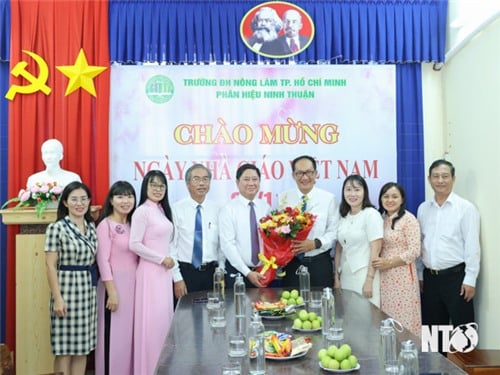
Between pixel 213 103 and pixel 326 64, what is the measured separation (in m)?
1.05

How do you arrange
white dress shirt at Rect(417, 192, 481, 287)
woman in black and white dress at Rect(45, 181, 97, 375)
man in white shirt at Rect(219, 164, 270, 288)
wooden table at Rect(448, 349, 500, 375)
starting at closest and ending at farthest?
1. wooden table at Rect(448, 349, 500, 375)
2. woman in black and white dress at Rect(45, 181, 97, 375)
3. white dress shirt at Rect(417, 192, 481, 287)
4. man in white shirt at Rect(219, 164, 270, 288)

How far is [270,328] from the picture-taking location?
2645mm

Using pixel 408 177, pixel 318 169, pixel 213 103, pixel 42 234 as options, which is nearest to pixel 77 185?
pixel 42 234

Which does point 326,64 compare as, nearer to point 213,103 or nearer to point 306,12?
point 306,12

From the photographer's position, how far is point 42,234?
421 centimetres

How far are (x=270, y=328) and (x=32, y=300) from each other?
92.2 inches

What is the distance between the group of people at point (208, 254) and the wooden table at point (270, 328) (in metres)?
0.80

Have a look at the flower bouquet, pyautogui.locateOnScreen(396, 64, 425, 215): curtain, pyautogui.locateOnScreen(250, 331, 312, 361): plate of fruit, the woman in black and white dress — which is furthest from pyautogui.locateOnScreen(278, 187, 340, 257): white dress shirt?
pyautogui.locateOnScreen(250, 331, 312, 361): plate of fruit

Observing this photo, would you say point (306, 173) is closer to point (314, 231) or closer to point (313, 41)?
point (314, 231)

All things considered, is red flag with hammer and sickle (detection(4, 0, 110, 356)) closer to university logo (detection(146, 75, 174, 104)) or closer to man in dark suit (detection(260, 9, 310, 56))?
university logo (detection(146, 75, 174, 104))

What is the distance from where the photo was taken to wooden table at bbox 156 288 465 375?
2.01 metres

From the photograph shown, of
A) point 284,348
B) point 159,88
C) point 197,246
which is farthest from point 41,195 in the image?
point 284,348

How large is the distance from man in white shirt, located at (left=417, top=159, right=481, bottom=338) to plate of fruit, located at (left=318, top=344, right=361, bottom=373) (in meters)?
2.40

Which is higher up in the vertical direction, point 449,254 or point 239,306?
point 449,254
